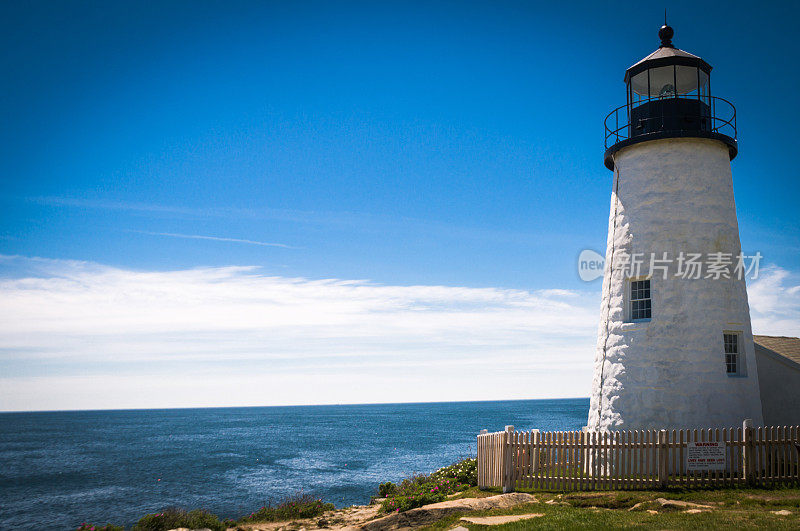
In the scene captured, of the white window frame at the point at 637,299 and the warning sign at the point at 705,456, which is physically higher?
the white window frame at the point at 637,299

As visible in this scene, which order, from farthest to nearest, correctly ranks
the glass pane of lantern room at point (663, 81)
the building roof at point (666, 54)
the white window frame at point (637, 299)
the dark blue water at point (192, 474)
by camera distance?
the dark blue water at point (192, 474), the glass pane of lantern room at point (663, 81), the building roof at point (666, 54), the white window frame at point (637, 299)

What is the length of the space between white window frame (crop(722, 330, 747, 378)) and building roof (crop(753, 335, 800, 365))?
12.3ft

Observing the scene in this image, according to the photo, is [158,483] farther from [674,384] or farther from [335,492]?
[674,384]

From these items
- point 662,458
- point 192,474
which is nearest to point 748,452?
point 662,458

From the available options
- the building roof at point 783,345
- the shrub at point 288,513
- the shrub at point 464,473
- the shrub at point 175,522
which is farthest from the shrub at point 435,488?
the building roof at point 783,345

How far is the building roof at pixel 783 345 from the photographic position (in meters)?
18.9

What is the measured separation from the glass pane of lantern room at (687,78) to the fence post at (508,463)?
11673 mm

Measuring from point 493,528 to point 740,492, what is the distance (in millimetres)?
6211

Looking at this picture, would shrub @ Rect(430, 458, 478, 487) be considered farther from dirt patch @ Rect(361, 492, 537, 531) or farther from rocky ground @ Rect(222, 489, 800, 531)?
dirt patch @ Rect(361, 492, 537, 531)

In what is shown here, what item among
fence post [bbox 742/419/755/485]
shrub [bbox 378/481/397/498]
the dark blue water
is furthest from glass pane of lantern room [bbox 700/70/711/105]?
the dark blue water

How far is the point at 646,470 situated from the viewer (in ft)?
45.3

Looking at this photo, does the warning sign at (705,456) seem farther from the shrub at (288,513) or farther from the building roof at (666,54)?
the shrub at (288,513)

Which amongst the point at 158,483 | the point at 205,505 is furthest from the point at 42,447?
the point at 205,505

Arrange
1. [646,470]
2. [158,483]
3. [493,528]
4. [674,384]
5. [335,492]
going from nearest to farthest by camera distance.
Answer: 1. [493,528]
2. [646,470]
3. [674,384]
4. [335,492]
5. [158,483]
